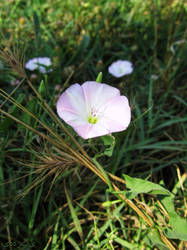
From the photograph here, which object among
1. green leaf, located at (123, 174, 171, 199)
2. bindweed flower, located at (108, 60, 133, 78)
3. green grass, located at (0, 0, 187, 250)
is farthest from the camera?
bindweed flower, located at (108, 60, 133, 78)

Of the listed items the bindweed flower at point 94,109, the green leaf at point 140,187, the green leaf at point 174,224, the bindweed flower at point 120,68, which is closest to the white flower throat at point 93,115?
the bindweed flower at point 94,109

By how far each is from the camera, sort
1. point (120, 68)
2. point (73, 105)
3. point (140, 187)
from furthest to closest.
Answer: point (120, 68), point (73, 105), point (140, 187)

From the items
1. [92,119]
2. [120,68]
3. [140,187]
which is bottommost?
[140,187]

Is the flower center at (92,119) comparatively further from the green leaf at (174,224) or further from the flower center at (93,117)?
the green leaf at (174,224)

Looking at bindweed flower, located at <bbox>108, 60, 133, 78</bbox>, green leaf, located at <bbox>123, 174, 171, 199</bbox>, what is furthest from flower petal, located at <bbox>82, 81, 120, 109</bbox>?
bindweed flower, located at <bbox>108, 60, 133, 78</bbox>

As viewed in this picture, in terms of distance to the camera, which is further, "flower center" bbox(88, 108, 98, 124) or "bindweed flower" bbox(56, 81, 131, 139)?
"flower center" bbox(88, 108, 98, 124)

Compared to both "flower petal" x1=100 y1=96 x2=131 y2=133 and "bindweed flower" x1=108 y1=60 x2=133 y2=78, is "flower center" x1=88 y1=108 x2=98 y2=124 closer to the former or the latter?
"flower petal" x1=100 y1=96 x2=131 y2=133

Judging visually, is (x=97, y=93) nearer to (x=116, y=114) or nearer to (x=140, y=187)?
(x=116, y=114)

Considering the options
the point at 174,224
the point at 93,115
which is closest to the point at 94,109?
the point at 93,115
